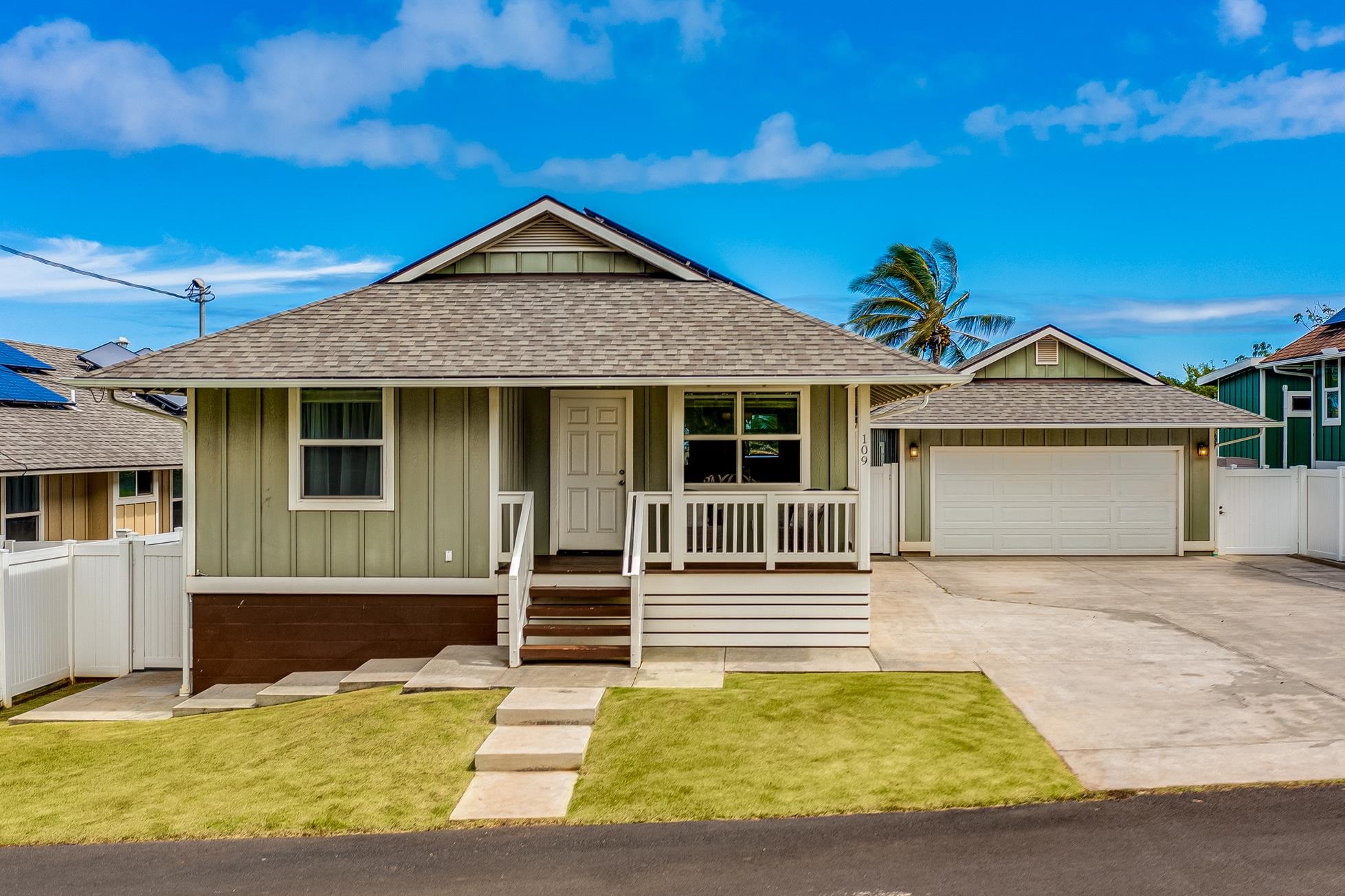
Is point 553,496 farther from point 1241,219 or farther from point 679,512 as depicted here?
point 1241,219

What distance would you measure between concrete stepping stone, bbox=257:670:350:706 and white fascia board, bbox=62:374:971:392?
307 cm

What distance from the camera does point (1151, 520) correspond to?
16266mm

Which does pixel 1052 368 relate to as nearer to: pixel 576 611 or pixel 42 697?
pixel 576 611

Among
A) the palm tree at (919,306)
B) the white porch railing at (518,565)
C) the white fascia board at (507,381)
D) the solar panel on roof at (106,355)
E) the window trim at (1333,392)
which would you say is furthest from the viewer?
the palm tree at (919,306)

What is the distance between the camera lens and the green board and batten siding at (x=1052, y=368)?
17562 mm

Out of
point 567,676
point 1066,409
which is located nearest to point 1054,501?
point 1066,409

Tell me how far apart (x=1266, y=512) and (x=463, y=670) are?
16.1 m

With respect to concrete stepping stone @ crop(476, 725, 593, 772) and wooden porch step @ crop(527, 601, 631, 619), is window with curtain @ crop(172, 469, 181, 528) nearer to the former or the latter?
wooden porch step @ crop(527, 601, 631, 619)

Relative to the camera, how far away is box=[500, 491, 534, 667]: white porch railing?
318 inches

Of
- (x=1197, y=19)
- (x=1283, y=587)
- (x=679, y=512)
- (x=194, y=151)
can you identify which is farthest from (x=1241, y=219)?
A: (x=194, y=151)

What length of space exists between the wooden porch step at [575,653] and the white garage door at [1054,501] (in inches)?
399

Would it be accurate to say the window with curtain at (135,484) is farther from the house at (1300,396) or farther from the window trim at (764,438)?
the house at (1300,396)

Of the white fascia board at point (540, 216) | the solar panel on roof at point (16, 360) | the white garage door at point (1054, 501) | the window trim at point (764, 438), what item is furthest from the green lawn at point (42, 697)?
the white garage door at point (1054, 501)

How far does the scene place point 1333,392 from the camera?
58.6 ft
